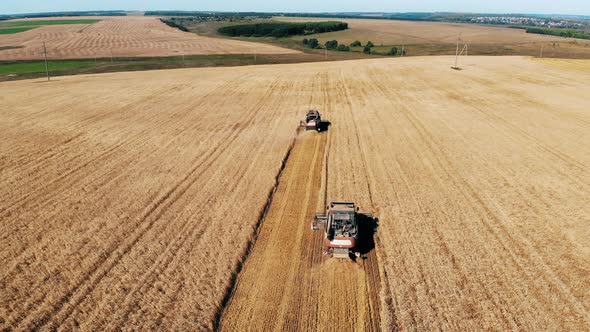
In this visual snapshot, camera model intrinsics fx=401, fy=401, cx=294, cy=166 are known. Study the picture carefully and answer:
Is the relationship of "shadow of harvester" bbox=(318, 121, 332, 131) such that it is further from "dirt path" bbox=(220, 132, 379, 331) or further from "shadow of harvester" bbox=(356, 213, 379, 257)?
"shadow of harvester" bbox=(356, 213, 379, 257)

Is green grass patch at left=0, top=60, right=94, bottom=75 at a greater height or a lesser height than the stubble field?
lesser

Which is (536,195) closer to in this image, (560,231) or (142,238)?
(560,231)

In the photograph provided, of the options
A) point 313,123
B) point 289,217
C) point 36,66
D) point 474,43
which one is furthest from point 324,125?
point 474,43

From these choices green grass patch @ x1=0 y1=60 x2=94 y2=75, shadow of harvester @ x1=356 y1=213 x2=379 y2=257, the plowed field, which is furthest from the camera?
green grass patch @ x1=0 y1=60 x2=94 y2=75

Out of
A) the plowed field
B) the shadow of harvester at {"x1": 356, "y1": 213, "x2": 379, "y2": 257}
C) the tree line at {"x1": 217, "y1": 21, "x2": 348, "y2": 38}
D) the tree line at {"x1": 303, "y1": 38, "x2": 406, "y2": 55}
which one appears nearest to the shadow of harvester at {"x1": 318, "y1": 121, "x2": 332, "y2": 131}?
the plowed field

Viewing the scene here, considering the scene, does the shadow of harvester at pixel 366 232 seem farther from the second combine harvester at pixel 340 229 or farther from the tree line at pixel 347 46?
the tree line at pixel 347 46
